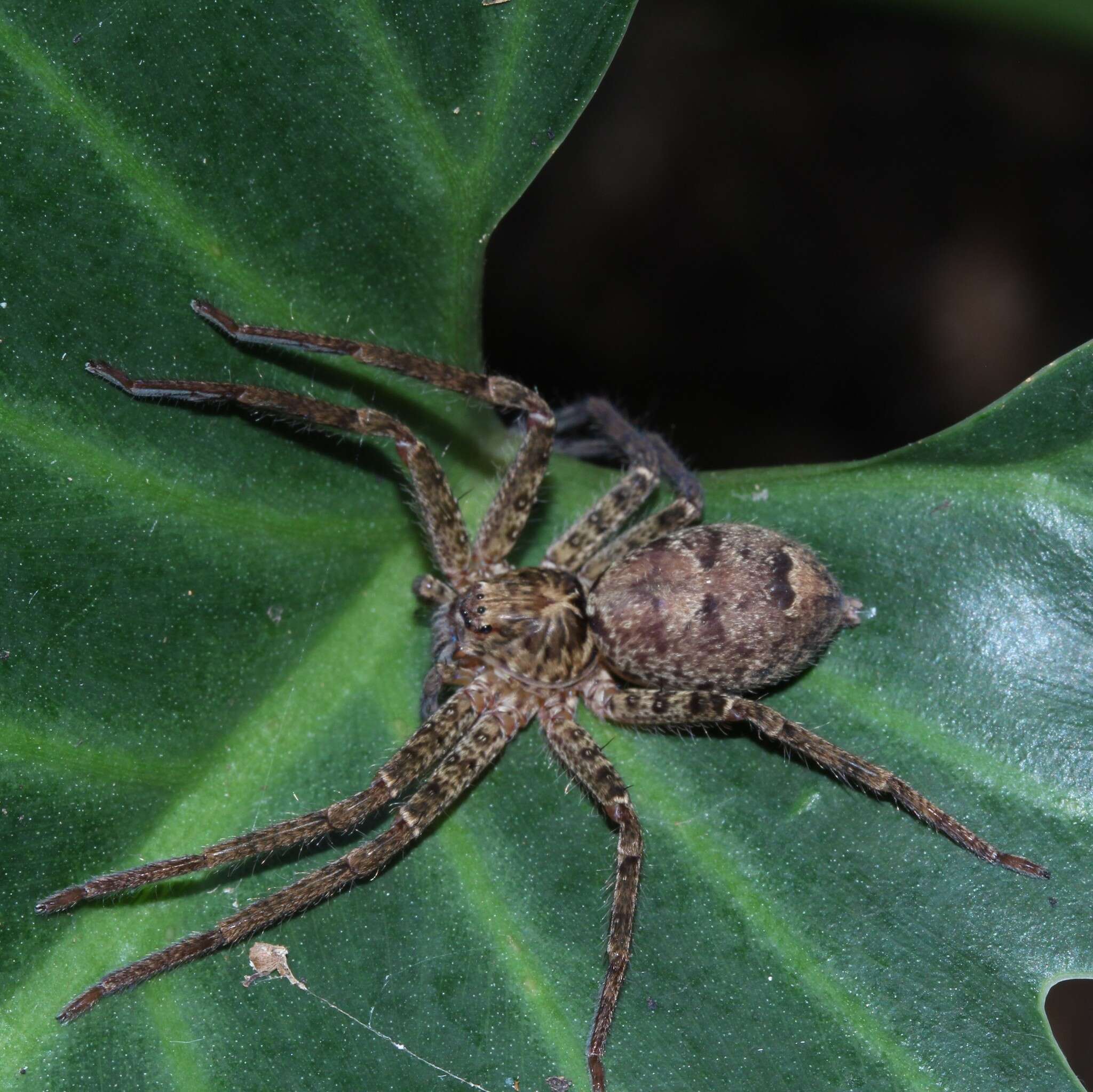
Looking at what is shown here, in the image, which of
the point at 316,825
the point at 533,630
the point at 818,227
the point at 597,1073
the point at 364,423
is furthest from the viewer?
the point at 818,227

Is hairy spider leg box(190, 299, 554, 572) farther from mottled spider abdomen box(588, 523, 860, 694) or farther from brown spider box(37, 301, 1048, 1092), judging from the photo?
mottled spider abdomen box(588, 523, 860, 694)

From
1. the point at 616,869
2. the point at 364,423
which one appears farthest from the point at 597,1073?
the point at 364,423

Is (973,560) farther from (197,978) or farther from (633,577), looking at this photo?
Result: (197,978)

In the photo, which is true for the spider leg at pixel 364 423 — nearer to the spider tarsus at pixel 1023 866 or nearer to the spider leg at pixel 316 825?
the spider leg at pixel 316 825

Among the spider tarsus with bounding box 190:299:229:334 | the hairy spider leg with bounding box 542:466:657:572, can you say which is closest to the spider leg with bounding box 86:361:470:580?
the spider tarsus with bounding box 190:299:229:334

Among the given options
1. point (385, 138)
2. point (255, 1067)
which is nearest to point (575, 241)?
point (385, 138)

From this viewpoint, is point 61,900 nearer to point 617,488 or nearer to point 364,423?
point 364,423
